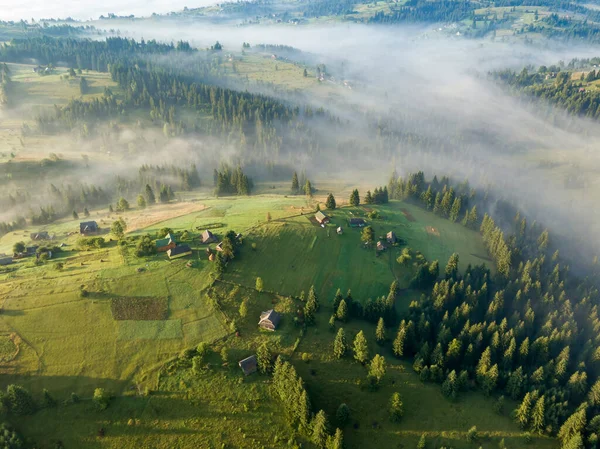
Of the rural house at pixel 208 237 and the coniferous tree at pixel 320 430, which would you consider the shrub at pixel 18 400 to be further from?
the rural house at pixel 208 237

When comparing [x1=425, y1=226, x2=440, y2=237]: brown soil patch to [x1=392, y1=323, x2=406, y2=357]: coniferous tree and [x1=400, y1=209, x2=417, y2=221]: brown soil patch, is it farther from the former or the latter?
[x1=392, y1=323, x2=406, y2=357]: coniferous tree

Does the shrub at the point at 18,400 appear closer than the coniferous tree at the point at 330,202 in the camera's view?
Yes

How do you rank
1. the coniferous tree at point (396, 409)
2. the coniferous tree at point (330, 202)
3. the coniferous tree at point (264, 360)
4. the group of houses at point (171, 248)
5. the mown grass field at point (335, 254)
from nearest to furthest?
the coniferous tree at point (396, 409), the coniferous tree at point (264, 360), the group of houses at point (171, 248), the mown grass field at point (335, 254), the coniferous tree at point (330, 202)

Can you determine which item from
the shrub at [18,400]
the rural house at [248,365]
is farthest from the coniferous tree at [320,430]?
the shrub at [18,400]

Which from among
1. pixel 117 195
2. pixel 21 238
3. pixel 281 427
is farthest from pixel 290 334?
pixel 117 195

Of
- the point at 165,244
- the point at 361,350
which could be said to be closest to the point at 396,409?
the point at 361,350
